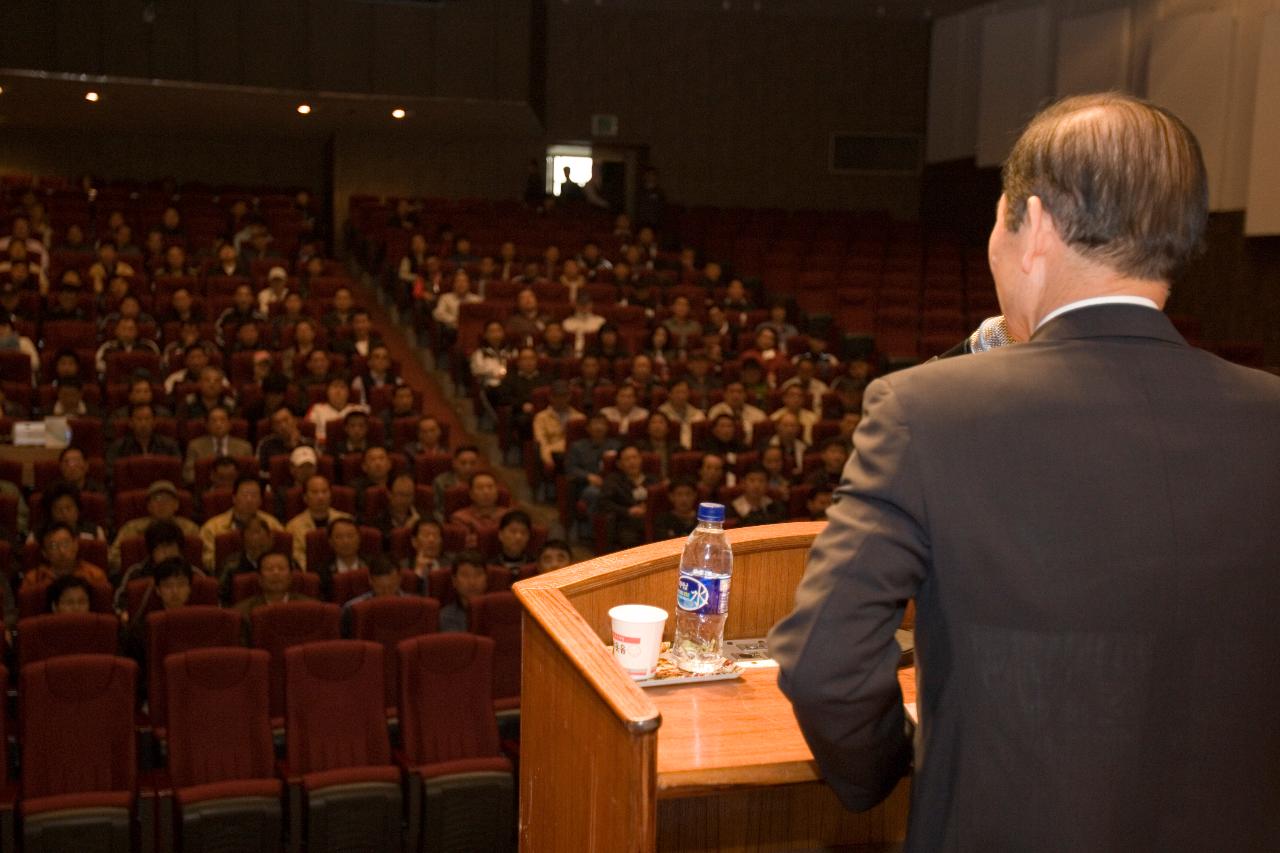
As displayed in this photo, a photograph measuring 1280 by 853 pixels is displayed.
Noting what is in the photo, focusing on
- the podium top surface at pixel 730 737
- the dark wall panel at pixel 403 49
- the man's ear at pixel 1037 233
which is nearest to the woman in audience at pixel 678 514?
the podium top surface at pixel 730 737

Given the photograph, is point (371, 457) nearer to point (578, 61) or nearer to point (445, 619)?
point (445, 619)

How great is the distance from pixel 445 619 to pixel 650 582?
10.0ft

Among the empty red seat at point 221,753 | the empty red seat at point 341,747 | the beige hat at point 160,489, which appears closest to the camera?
the empty red seat at point 221,753

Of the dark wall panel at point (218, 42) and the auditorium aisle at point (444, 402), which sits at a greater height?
the dark wall panel at point (218, 42)

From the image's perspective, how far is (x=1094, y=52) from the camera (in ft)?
30.0

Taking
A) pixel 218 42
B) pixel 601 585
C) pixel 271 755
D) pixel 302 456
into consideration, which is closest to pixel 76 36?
pixel 218 42

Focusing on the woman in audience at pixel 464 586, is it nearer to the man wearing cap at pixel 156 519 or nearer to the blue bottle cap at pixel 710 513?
the man wearing cap at pixel 156 519

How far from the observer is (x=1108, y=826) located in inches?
29.5

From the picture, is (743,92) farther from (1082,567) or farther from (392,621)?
(1082,567)

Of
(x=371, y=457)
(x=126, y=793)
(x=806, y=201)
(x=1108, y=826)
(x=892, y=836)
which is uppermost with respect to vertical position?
(x=806, y=201)

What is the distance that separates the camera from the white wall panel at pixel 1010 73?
9875 mm

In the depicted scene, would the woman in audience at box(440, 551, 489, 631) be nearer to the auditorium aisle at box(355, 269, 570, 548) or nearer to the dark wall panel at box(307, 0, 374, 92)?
the auditorium aisle at box(355, 269, 570, 548)

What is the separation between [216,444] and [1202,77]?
6.49m

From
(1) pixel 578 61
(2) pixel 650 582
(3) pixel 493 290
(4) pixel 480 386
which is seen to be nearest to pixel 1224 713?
(2) pixel 650 582
